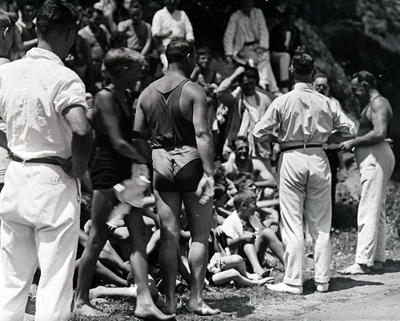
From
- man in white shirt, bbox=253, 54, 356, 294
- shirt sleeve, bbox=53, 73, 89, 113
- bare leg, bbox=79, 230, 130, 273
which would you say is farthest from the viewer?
Answer: man in white shirt, bbox=253, 54, 356, 294

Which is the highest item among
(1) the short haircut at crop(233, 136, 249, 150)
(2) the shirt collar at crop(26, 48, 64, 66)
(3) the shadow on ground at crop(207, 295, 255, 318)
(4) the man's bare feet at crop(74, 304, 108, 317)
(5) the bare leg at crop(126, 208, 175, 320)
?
(2) the shirt collar at crop(26, 48, 64, 66)

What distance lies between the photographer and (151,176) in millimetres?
6516

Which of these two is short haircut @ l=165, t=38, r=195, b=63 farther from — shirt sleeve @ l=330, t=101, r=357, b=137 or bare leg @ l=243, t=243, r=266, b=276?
bare leg @ l=243, t=243, r=266, b=276

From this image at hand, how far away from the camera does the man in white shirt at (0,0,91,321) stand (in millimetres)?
4293

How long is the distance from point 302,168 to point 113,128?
95.2 inches

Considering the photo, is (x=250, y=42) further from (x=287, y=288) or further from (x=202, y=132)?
(x=202, y=132)

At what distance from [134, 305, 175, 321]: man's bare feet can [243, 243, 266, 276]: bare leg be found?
2.40 m

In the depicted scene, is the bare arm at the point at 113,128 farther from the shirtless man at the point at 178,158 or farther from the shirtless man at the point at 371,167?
the shirtless man at the point at 371,167

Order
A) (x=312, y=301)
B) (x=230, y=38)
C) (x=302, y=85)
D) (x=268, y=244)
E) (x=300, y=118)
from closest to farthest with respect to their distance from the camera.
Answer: (x=312, y=301), (x=300, y=118), (x=302, y=85), (x=268, y=244), (x=230, y=38)

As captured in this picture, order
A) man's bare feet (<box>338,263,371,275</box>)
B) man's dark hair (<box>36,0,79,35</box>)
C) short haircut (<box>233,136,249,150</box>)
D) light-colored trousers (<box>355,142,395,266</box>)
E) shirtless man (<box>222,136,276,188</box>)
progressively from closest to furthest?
1. man's dark hair (<box>36,0,79,35</box>)
2. man's bare feet (<box>338,263,371,275</box>)
3. light-colored trousers (<box>355,142,395,266</box>)
4. shirtless man (<box>222,136,276,188</box>)
5. short haircut (<box>233,136,249,150</box>)

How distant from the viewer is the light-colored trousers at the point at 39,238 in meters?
4.29

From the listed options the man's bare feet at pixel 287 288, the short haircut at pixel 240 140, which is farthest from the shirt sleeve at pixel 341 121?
the short haircut at pixel 240 140

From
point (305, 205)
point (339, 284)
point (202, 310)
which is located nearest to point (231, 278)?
point (305, 205)

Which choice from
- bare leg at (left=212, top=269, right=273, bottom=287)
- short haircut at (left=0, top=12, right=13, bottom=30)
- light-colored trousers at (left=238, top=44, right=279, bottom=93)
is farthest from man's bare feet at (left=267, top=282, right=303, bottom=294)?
light-colored trousers at (left=238, top=44, right=279, bottom=93)
